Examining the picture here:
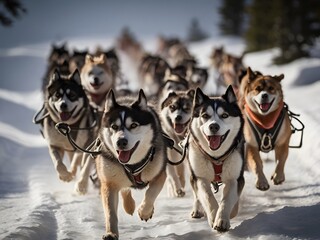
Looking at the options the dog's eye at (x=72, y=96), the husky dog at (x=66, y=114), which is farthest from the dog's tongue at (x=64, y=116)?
the dog's eye at (x=72, y=96)

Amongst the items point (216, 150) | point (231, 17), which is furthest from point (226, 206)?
point (231, 17)

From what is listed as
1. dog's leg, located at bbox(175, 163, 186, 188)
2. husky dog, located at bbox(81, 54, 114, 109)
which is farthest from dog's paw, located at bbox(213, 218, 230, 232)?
husky dog, located at bbox(81, 54, 114, 109)

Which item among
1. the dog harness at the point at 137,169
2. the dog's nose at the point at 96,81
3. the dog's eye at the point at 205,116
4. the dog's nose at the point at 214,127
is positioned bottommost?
the dog harness at the point at 137,169

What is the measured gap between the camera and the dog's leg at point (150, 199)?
3.81 m

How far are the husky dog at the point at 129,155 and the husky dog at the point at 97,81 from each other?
2.75m

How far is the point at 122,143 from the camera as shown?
11.5ft

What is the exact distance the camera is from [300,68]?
46.5 ft

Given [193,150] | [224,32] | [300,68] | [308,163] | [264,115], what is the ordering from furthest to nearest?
[224,32] → [300,68] → [308,163] → [264,115] → [193,150]

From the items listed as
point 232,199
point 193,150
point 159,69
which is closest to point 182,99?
point 193,150

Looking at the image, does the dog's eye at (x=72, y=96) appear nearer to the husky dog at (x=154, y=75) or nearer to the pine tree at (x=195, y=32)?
the husky dog at (x=154, y=75)

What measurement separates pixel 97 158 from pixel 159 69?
7907mm

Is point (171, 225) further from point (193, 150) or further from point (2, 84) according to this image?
point (2, 84)

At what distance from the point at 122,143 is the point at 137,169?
390 millimetres

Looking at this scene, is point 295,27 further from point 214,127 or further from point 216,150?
point 214,127
